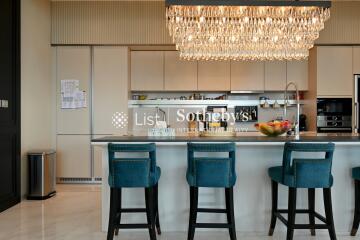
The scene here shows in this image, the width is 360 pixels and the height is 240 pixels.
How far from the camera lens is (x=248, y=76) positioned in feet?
19.3

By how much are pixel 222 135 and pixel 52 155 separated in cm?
282

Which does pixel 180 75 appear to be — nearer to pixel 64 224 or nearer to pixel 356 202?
pixel 64 224

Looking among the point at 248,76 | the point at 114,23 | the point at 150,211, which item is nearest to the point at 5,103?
the point at 114,23

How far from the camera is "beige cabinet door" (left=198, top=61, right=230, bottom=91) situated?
592 centimetres

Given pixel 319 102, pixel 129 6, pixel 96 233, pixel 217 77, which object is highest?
pixel 129 6

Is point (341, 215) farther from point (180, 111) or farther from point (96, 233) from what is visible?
point (180, 111)

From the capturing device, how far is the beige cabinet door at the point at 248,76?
19.3 ft

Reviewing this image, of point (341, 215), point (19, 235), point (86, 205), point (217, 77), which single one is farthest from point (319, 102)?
point (19, 235)

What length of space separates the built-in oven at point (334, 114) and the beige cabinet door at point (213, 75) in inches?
63.9

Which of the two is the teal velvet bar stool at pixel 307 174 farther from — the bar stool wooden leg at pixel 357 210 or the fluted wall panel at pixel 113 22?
the fluted wall panel at pixel 113 22

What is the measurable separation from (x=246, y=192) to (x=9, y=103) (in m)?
3.28

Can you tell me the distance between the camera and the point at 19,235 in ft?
11.1

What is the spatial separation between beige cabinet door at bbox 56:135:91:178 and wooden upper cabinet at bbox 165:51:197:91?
5.72 feet

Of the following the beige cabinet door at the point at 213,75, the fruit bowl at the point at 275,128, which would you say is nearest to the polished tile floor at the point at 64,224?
the fruit bowl at the point at 275,128
